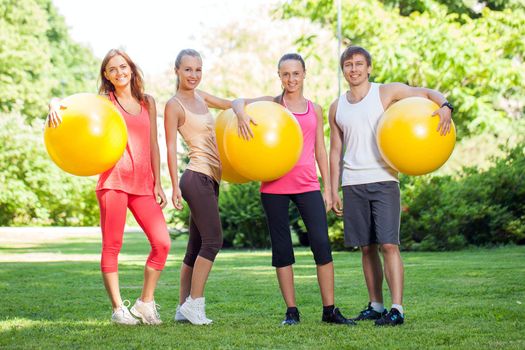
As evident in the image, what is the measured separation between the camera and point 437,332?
5.44 meters

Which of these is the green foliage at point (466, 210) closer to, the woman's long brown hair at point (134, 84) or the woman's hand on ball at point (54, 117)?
the woman's long brown hair at point (134, 84)

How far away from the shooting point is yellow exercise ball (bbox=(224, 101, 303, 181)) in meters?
5.66

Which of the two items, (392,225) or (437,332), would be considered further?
(392,225)

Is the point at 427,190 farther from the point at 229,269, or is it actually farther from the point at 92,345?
the point at 92,345

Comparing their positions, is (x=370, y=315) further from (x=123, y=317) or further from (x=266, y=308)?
(x=123, y=317)

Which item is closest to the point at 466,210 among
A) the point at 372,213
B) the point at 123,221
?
the point at 372,213

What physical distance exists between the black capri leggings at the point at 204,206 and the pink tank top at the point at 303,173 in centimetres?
37

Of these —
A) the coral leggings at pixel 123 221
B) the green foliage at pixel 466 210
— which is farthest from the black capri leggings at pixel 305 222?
the green foliage at pixel 466 210

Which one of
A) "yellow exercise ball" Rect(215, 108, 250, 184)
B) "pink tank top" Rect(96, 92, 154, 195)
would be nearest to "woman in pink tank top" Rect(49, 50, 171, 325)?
"pink tank top" Rect(96, 92, 154, 195)

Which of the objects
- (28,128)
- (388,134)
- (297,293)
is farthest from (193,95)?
(28,128)

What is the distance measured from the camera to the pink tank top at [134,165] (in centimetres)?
600

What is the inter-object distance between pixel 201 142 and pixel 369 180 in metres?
1.18

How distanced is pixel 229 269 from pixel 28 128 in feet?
68.1

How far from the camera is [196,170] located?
609 centimetres
